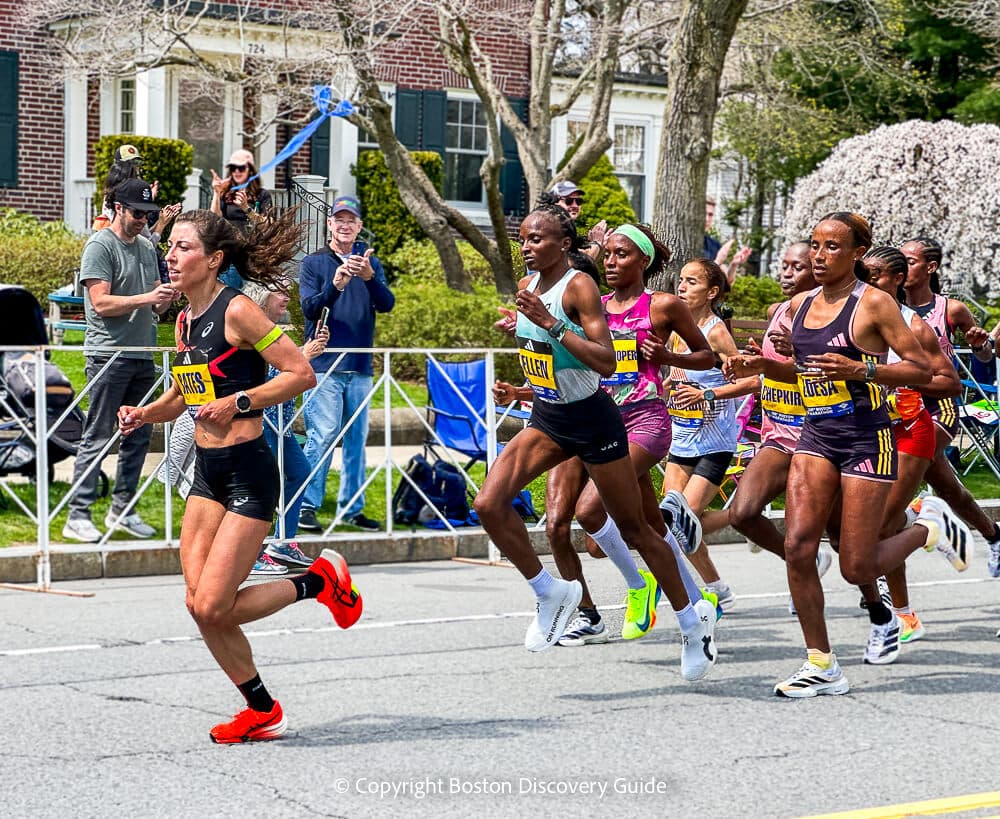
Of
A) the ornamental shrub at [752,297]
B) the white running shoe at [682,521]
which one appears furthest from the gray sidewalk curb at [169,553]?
the ornamental shrub at [752,297]

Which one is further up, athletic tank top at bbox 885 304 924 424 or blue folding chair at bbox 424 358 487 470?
athletic tank top at bbox 885 304 924 424

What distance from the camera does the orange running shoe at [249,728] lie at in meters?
6.09

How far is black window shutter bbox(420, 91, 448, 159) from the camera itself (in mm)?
26172

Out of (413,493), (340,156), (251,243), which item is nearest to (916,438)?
(251,243)

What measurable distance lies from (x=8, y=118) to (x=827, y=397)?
19.1m

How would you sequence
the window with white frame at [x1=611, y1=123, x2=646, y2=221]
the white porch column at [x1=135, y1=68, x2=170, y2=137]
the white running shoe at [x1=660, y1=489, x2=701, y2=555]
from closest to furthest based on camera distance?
the white running shoe at [x1=660, y1=489, x2=701, y2=555] → the white porch column at [x1=135, y1=68, x2=170, y2=137] → the window with white frame at [x1=611, y1=123, x2=646, y2=221]

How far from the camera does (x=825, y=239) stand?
707 centimetres

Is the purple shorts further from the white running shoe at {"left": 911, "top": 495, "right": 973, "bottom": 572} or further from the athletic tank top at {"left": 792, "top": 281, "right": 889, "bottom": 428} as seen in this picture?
the white running shoe at {"left": 911, "top": 495, "right": 973, "bottom": 572}

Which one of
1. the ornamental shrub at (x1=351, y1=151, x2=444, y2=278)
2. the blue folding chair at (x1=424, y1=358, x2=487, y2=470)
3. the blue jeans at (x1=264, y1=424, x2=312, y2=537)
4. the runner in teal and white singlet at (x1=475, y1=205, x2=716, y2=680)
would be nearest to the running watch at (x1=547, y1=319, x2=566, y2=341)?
the runner in teal and white singlet at (x1=475, y1=205, x2=716, y2=680)

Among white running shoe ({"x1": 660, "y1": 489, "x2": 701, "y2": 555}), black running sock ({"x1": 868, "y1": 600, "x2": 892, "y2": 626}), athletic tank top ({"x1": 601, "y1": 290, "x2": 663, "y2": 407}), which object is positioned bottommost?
black running sock ({"x1": 868, "y1": 600, "x2": 892, "y2": 626})

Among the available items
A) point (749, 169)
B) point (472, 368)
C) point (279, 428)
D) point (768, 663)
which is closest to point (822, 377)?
point (768, 663)

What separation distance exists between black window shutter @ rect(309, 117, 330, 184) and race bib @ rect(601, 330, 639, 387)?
57.6 ft

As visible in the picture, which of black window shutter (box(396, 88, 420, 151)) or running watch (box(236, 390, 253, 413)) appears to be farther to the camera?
black window shutter (box(396, 88, 420, 151))

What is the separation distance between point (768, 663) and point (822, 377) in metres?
1.69
